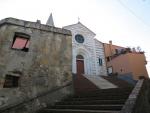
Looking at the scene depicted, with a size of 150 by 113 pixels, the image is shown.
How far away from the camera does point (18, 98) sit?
6410 millimetres

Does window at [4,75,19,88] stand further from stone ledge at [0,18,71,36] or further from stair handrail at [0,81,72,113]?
stone ledge at [0,18,71,36]

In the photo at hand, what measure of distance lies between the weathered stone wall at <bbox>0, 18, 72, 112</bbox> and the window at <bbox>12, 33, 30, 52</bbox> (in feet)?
0.78

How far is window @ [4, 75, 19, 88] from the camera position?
6.57m

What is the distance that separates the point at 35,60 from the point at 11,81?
1468mm

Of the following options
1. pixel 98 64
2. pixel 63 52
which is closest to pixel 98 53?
pixel 98 64

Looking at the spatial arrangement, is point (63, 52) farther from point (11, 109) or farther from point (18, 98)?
point (11, 109)

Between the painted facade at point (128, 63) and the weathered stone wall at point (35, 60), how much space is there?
36.1 ft

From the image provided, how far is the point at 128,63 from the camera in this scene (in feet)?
56.9

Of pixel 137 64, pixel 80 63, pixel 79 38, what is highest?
pixel 79 38

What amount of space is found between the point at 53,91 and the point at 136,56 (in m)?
14.0

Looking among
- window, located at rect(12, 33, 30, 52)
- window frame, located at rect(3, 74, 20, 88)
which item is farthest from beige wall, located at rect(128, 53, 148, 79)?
window frame, located at rect(3, 74, 20, 88)

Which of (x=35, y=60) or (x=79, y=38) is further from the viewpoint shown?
(x=79, y=38)

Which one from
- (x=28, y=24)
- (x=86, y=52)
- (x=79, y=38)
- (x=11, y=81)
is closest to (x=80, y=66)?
(x=86, y=52)

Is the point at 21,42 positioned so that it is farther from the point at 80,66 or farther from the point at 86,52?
the point at 86,52
